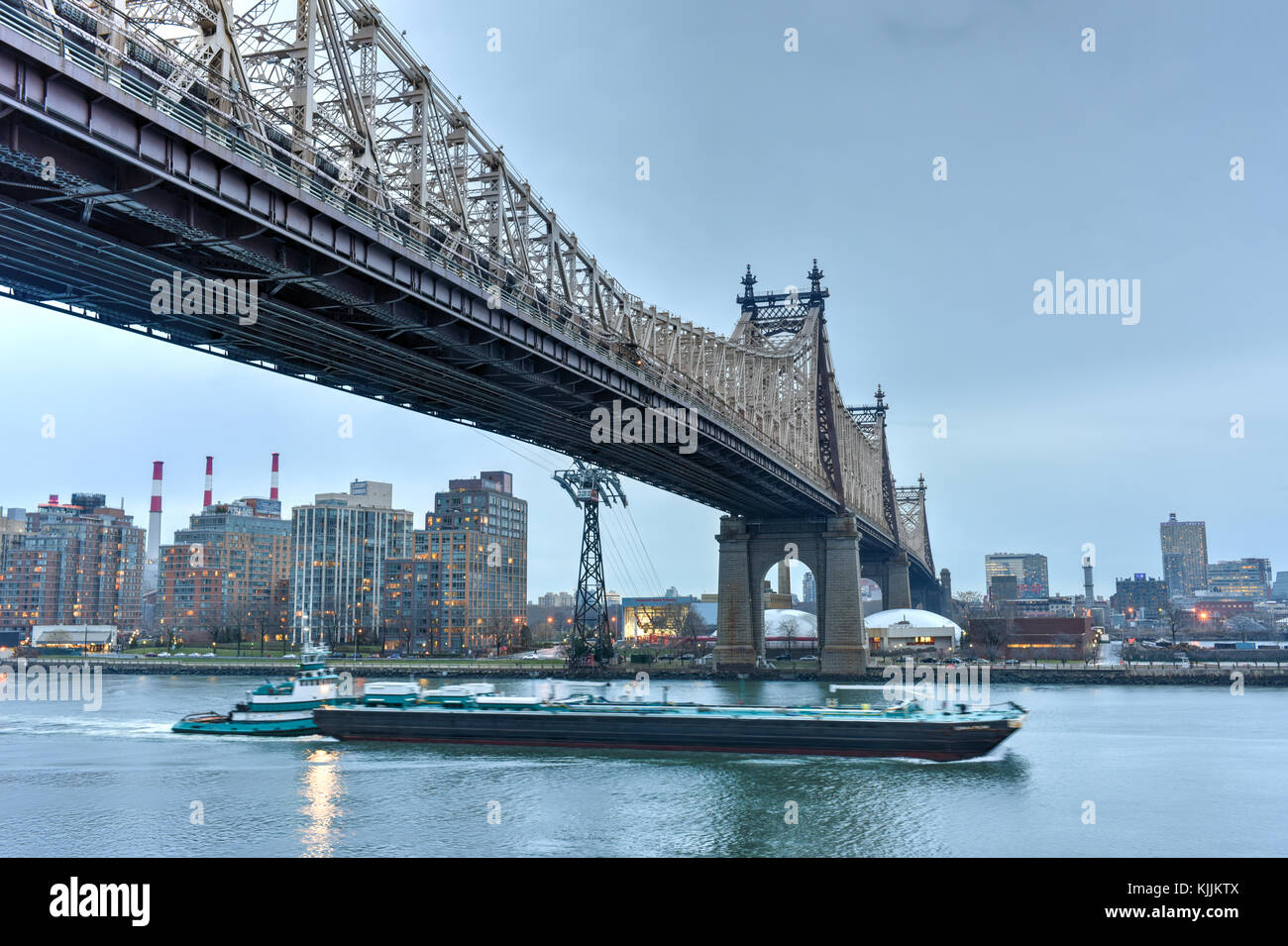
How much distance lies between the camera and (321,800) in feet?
114

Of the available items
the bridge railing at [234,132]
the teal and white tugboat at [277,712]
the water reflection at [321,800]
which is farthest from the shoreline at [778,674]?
the bridge railing at [234,132]

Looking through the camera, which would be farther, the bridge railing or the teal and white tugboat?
the teal and white tugboat

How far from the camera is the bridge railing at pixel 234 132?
18.5 meters

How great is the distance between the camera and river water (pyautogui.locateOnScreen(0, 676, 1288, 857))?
2827cm

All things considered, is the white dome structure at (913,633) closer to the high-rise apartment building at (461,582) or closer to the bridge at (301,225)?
the bridge at (301,225)

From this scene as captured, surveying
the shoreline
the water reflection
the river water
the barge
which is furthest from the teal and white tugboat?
the shoreline

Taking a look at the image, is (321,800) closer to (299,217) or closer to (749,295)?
(299,217)

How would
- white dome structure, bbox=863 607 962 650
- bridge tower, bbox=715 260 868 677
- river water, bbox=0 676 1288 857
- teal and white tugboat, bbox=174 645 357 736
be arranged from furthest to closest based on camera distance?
white dome structure, bbox=863 607 962 650 → bridge tower, bbox=715 260 868 677 → teal and white tugboat, bbox=174 645 357 736 → river water, bbox=0 676 1288 857

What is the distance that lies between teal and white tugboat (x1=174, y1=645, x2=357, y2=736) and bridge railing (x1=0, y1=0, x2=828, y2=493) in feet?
91.4

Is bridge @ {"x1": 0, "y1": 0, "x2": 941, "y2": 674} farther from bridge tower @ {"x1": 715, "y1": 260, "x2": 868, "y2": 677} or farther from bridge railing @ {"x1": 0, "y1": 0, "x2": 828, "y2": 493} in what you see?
bridge tower @ {"x1": 715, "y1": 260, "x2": 868, "y2": 677}

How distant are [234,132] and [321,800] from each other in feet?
73.7
